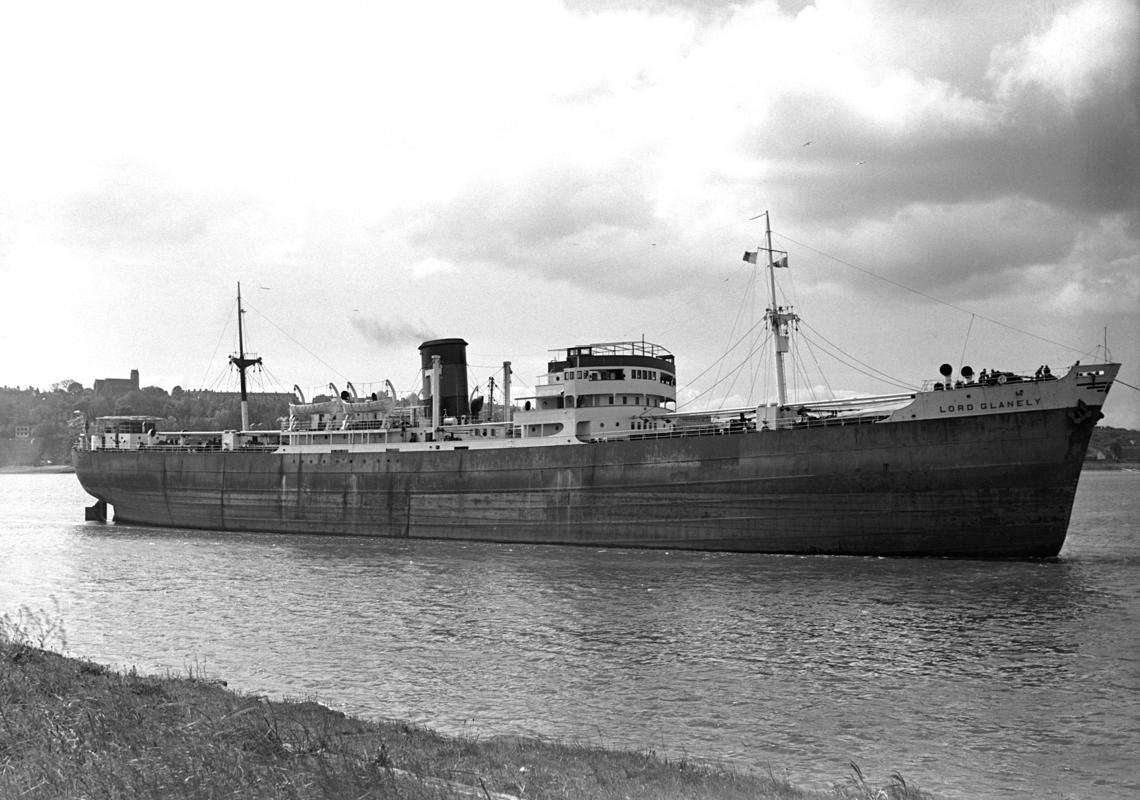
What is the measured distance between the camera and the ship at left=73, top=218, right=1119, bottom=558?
32.0 metres

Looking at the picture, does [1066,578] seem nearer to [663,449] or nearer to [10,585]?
[663,449]

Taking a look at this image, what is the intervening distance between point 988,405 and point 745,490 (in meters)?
9.43

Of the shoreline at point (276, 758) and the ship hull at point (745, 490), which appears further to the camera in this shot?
the ship hull at point (745, 490)

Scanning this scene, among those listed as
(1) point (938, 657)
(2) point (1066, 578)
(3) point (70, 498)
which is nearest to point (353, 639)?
(1) point (938, 657)

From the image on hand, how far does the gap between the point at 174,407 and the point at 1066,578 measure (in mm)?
149371

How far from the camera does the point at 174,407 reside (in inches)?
6024

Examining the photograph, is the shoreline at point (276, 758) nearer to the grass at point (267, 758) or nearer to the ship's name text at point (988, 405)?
the grass at point (267, 758)

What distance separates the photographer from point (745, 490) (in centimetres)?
3603

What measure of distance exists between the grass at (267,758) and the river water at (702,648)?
2.05 m

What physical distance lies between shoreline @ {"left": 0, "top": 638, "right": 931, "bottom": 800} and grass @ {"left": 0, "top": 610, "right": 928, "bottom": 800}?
0.8 inches

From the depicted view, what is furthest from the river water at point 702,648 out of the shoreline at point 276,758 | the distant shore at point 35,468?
the distant shore at point 35,468

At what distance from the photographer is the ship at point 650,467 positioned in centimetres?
3200

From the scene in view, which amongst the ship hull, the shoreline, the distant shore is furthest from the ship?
the distant shore

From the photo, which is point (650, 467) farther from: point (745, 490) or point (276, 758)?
point (276, 758)
